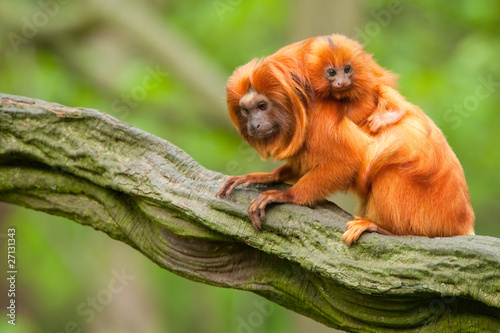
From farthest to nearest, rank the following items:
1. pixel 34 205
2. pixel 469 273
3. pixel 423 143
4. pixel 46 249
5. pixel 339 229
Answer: pixel 46 249 → pixel 34 205 → pixel 423 143 → pixel 339 229 → pixel 469 273

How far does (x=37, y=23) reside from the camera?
25.7 feet

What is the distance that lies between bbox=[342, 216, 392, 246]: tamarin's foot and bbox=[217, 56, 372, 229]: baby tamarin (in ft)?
1.05

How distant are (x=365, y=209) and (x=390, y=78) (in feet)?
2.99

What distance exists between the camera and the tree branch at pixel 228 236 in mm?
3256

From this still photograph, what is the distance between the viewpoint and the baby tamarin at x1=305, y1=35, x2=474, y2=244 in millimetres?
3727

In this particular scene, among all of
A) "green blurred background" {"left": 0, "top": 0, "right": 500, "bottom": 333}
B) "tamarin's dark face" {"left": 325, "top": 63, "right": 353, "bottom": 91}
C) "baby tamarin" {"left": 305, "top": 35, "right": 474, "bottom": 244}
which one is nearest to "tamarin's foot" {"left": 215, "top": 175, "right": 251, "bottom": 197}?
"baby tamarin" {"left": 305, "top": 35, "right": 474, "bottom": 244}

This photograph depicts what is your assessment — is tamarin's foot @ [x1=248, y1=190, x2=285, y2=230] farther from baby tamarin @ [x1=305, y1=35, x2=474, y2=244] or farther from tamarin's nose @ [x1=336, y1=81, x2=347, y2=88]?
tamarin's nose @ [x1=336, y1=81, x2=347, y2=88]

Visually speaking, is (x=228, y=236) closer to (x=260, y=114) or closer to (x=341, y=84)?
(x=260, y=114)

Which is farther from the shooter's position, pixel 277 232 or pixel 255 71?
pixel 255 71

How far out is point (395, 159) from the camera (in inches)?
147

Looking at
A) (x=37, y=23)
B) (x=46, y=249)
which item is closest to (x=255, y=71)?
(x=37, y=23)

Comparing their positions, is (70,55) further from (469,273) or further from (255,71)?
(469,273)

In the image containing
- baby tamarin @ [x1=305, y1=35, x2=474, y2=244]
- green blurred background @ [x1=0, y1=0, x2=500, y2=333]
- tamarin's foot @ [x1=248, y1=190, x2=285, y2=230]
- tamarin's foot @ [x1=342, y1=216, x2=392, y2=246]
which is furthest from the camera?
green blurred background @ [x1=0, y1=0, x2=500, y2=333]

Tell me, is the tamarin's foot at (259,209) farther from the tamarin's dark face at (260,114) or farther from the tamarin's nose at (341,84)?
the tamarin's nose at (341,84)
